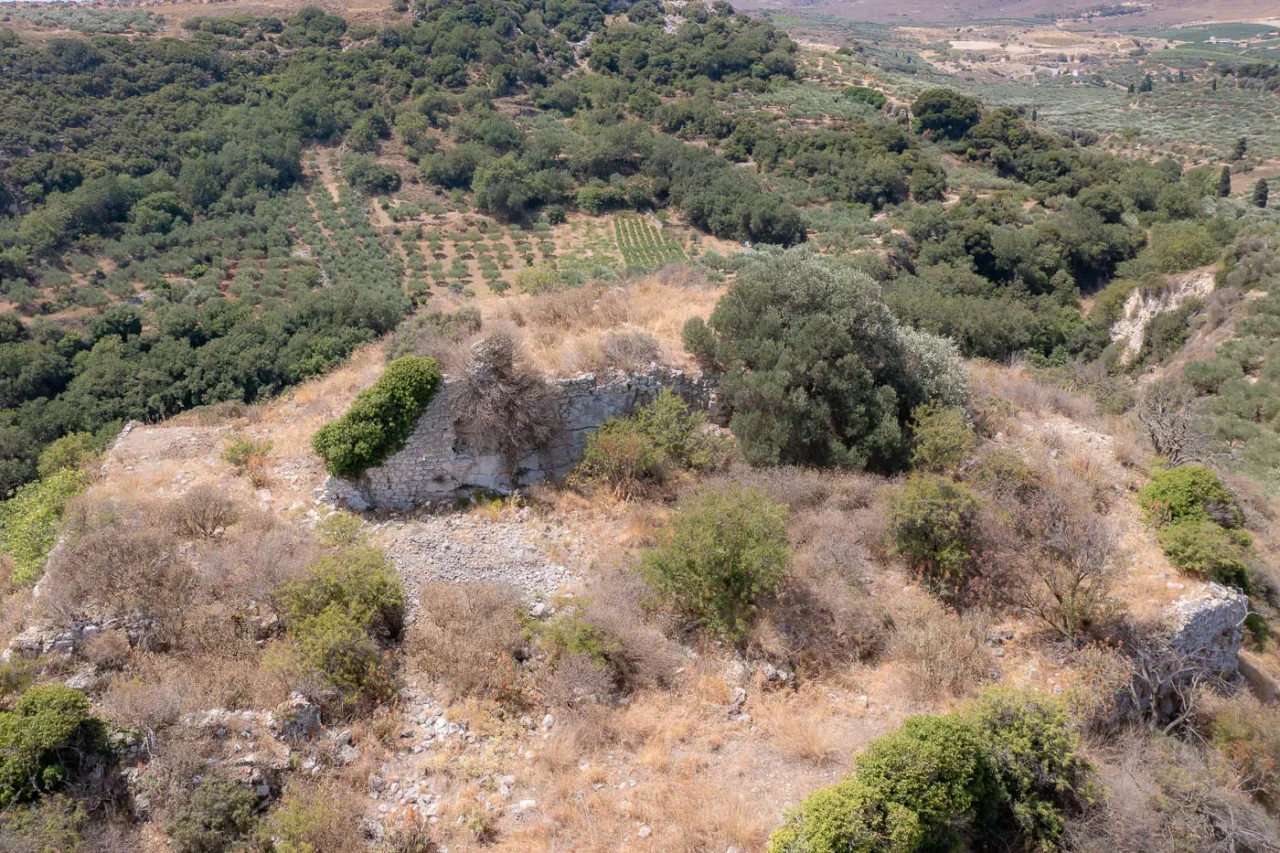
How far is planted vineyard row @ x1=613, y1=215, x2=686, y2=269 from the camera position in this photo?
137 ft

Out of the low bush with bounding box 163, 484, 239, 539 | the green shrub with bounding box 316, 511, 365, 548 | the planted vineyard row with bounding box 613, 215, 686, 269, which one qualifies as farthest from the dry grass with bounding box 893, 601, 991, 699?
the planted vineyard row with bounding box 613, 215, 686, 269

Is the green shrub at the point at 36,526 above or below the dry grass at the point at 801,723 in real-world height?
above

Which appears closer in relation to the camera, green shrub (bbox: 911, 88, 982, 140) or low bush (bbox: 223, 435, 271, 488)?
low bush (bbox: 223, 435, 271, 488)

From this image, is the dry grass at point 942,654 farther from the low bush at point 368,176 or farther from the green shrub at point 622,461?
the low bush at point 368,176

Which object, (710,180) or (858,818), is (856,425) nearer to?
(858,818)

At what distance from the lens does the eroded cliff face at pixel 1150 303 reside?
3136 cm

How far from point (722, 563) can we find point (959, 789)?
4.40m

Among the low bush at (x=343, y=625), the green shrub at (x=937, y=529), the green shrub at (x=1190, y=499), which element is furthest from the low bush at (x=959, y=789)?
the low bush at (x=343, y=625)

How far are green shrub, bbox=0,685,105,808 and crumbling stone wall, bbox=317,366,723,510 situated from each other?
565 cm

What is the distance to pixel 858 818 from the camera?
7.36 metres

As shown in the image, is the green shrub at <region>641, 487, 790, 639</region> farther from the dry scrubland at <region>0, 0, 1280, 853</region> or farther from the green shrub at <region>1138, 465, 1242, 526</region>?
the green shrub at <region>1138, 465, 1242, 526</region>

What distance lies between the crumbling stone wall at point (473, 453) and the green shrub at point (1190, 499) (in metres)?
9.38

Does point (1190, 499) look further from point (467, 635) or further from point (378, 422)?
point (378, 422)

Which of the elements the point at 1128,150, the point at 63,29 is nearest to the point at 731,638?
the point at 1128,150
